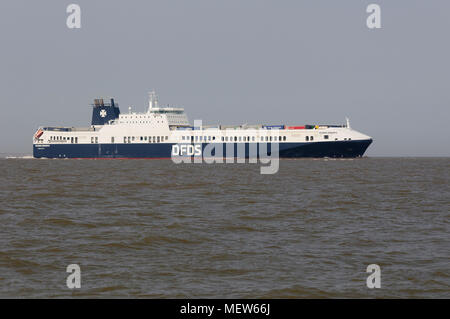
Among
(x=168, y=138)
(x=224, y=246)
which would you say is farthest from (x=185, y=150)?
(x=224, y=246)

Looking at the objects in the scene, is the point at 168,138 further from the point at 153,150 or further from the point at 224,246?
the point at 224,246

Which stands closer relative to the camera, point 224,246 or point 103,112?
point 224,246

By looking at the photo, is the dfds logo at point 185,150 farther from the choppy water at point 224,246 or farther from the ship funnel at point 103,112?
the choppy water at point 224,246

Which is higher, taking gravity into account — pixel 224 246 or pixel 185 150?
pixel 185 150

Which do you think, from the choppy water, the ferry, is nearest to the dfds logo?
the ferry

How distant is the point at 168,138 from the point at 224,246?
7305 centimetres

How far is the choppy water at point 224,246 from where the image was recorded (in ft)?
35.0

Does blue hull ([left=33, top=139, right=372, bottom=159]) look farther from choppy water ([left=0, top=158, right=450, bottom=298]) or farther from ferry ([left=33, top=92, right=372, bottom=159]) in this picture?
choppy water ([left=0, top=158, right=450, bottom=298])

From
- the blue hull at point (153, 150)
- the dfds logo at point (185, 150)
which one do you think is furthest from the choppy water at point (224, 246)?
the dfds logo at point (185, 150)

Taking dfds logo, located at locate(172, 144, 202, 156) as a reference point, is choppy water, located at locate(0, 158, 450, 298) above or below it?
below

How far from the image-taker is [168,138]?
86.6 m

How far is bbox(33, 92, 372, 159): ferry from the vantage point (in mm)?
80000

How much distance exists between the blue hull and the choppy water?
53433 millimetres
